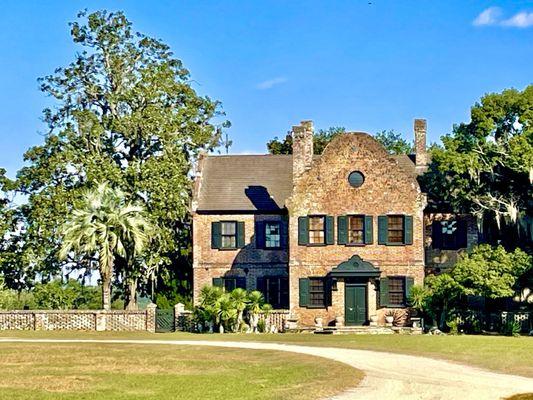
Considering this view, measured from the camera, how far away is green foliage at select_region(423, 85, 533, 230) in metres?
42.1

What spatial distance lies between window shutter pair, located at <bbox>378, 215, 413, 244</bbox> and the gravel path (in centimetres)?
1526

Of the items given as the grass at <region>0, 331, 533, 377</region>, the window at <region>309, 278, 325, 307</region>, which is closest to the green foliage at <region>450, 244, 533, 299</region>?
the grass at <region>0, 331, 533, 377</region>

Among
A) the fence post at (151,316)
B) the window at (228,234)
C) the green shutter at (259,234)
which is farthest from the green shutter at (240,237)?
the fence post at (151,316)

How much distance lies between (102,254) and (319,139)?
2578 cm

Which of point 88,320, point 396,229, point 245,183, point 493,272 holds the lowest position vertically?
point 88,320

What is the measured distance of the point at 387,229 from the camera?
4703 centimetres

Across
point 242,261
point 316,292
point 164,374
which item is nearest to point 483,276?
point 316,292

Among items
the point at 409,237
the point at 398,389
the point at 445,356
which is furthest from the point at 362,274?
the point at 398,389

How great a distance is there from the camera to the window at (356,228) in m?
47.3

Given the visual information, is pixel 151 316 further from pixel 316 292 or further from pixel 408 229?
pixel 408 229

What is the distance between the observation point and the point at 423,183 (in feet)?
156

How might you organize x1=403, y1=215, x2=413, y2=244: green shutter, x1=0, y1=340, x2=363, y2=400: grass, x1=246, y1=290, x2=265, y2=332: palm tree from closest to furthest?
x1=0, y1=340, x2=363, y2=400: grass → x1=246, y1=290, x2=265, y2=332: palm tree → x1=403, y1=215, x2=413, y2=244: green shutter

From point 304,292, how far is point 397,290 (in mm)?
4415

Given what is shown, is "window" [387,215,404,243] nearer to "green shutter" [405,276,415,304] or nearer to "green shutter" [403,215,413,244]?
"green shutter" [403,215,413,244]
